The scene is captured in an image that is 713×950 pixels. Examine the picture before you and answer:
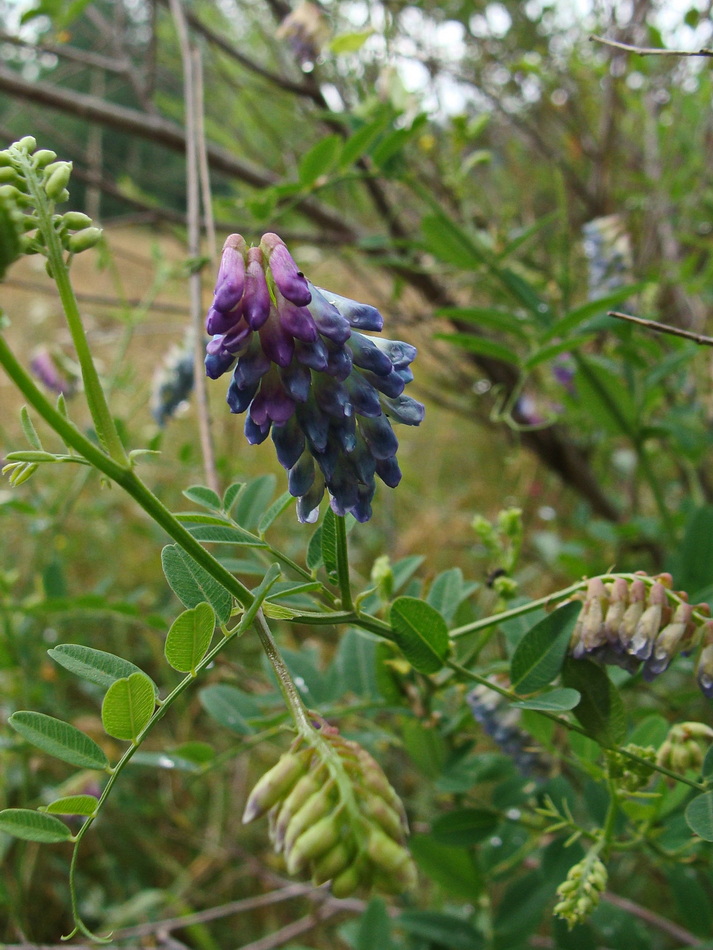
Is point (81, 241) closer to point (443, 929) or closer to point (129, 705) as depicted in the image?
point (129, 705)

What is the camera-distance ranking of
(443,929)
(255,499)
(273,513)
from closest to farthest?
(273,513)
(255,499)
(443,929)

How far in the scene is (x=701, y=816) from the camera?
0.64 meters

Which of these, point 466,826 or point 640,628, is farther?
point 466,826

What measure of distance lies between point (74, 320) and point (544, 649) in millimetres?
461

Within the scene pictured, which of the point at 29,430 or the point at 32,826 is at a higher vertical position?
the point at 29,430

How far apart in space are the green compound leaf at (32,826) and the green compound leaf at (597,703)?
16.0 inches

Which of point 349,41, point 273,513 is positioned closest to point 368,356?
point 273,513

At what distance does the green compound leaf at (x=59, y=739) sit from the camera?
590mm

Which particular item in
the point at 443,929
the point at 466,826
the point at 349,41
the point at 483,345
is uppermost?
the point at 349,41

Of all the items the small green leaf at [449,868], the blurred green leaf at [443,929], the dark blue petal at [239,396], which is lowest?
the blurred green leaf at [443,929]

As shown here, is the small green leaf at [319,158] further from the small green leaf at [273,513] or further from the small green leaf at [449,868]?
the small green leaf at [449,868]

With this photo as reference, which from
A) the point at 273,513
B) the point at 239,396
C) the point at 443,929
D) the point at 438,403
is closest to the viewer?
the point at 239,396

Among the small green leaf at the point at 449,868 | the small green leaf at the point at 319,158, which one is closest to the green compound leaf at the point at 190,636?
the small green leaf at the point at 449,868

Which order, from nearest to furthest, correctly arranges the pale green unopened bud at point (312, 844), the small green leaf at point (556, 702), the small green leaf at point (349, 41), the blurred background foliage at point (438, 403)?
the pale green unopened bud at point (312, 844) → the small green leaf at point (556, 702) → the blurred background foliage at point (438, 403) → the small green leaf at point (349, 41)
